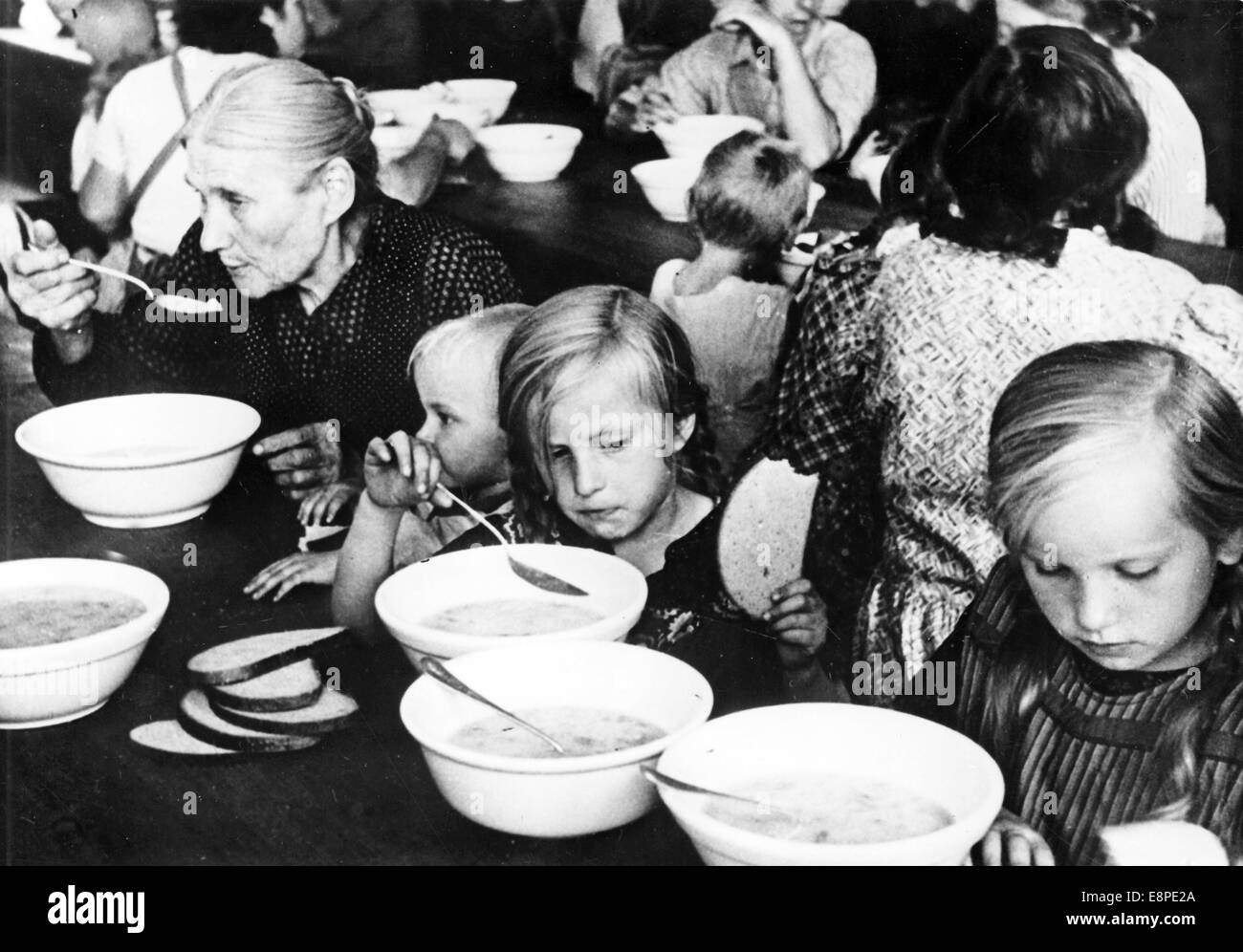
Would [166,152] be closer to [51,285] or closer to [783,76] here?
[51,285]

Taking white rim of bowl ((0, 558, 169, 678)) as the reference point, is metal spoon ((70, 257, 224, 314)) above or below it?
above

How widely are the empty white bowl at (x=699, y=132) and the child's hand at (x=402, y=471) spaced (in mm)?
629

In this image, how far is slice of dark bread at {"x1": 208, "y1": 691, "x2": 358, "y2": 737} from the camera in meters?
2.04

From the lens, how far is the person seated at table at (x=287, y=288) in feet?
7.80

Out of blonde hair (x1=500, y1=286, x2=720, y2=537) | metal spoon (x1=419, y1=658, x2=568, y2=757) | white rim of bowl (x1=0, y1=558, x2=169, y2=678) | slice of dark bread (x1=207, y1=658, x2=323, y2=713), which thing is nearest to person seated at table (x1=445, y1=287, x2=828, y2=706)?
blonde hair (x1=500, y1=286, x2=720, y2=537)

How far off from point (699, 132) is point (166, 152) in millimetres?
861

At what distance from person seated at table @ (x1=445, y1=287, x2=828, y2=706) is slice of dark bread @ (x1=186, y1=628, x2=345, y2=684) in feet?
1.32

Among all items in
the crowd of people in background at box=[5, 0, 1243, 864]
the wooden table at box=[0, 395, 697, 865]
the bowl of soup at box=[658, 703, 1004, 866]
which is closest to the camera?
the bowl of soup at box=[658, 703, 1004, 866]

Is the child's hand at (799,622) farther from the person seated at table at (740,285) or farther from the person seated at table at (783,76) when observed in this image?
the person seated at table at (783,76)

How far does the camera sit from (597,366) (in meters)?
2.36

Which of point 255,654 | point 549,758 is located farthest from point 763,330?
point 255,654

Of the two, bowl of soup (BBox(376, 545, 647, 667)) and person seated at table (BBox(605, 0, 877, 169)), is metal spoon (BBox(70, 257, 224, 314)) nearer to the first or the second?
bowl of soup (BBox(376, 545, 647, 667))

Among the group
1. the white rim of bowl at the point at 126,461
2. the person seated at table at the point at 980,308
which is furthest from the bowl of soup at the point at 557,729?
the white rim of bowl at the point at 126,461
